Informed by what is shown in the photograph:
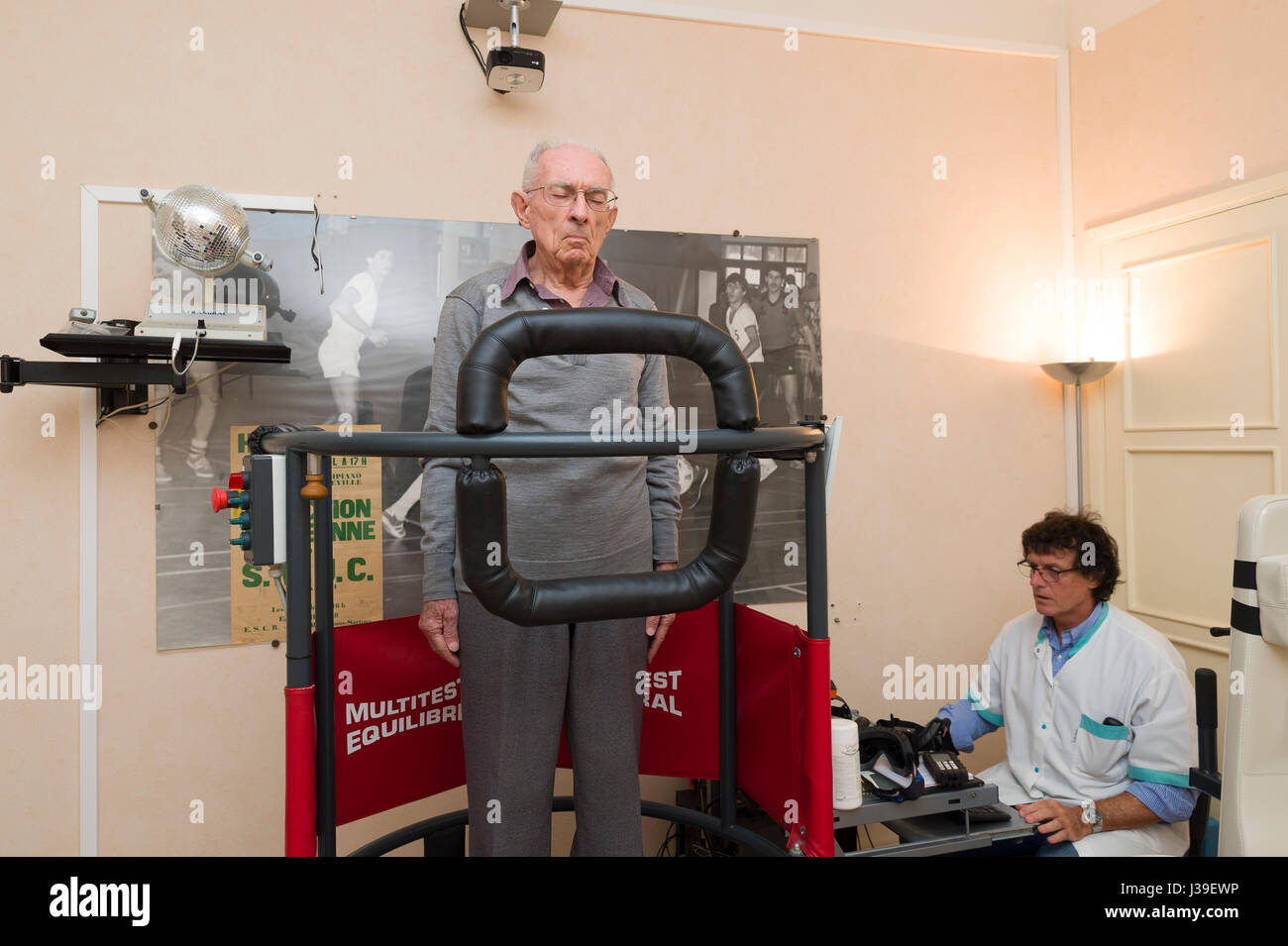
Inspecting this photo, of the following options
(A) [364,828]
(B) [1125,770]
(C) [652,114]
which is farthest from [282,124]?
(B) [1125,770]

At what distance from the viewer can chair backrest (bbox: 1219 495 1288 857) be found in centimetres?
124

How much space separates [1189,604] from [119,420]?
3.09 m

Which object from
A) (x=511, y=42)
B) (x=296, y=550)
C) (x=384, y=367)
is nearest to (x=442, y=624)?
(x=296, y=550)

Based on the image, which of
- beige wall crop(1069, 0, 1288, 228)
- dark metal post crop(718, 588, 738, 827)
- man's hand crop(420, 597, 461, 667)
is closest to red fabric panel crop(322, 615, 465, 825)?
man's hand crop(420, 597, 461, 667)

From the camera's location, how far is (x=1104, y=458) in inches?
111

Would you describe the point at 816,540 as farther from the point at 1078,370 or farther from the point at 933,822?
the point at 1078,370

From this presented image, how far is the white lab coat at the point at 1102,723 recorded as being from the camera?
71.6 inches

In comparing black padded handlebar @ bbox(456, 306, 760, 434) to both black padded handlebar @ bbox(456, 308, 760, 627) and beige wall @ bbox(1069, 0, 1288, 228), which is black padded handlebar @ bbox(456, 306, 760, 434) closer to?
black padded handlebar @ bbox(456, 308, 760, 627)

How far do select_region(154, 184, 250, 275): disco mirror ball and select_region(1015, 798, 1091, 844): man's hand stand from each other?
216cm

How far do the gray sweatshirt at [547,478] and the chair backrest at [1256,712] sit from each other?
96 centimetres

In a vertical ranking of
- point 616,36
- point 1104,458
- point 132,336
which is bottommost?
point 1104,458

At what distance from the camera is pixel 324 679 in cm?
131
